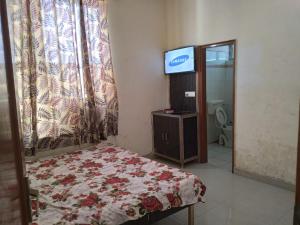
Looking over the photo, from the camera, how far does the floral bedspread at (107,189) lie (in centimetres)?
166

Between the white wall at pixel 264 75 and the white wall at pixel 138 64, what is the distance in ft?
3.02

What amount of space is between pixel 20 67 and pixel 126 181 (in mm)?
1828

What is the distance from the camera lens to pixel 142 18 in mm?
3926

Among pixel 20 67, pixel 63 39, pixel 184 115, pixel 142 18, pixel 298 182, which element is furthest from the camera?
pixel 142 18

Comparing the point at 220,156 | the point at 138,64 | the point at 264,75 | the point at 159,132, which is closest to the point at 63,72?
the point at 138,64

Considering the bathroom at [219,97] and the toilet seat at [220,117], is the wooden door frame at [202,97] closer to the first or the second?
the bathroom at [219,97]

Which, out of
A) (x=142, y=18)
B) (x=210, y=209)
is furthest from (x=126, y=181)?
(x=142, y=18)

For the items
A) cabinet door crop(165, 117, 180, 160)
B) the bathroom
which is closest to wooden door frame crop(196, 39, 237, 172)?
cabinet door crop(165, 117, 180, 160)

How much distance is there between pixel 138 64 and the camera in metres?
3.95

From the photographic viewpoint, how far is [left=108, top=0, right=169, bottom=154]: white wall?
3.72 metres

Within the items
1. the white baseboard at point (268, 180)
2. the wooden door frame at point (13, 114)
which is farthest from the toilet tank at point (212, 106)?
the wooden door frame at point (13, 114)

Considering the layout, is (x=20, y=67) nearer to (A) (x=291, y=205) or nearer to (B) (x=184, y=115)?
(B) (x=184, y=115)

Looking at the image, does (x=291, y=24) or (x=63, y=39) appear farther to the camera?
(x=63, y=39)

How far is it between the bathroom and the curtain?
2.25m
